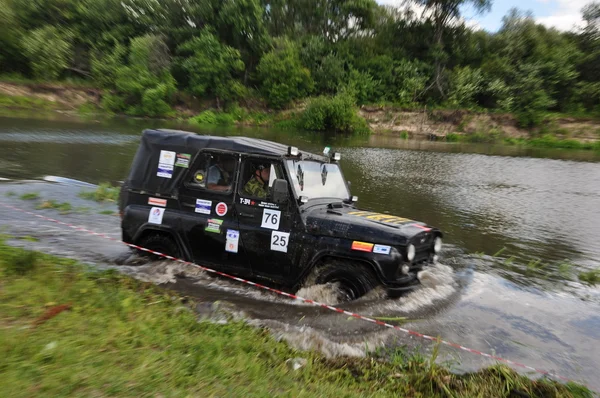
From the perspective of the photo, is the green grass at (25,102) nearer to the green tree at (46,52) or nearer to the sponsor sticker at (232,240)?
the green tree at (46,52)

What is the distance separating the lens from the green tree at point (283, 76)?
50.5m

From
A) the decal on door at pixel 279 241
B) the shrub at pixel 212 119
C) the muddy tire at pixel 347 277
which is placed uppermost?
the shrub at pixel 212 119

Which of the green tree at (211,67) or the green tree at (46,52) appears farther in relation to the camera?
the green tree at (211,67)

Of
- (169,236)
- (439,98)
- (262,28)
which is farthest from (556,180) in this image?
(262,28)

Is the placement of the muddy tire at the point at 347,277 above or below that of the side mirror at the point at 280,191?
below

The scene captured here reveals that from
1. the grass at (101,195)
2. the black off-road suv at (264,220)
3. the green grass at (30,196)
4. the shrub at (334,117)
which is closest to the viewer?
the black off-road suv at (264,220)

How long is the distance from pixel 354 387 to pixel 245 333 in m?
1.30

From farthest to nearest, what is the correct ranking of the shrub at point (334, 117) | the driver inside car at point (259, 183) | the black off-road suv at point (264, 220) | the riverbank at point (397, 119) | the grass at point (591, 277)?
the shrub at point (334, 117), the riverbank at point (397, 119), the grass at point (591, 277), the driver inside car at point (259, 183), the black off-road suv at point (264, 220)

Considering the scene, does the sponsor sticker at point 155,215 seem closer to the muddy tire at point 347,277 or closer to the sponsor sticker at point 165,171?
the sponsor sticker at point 165,171

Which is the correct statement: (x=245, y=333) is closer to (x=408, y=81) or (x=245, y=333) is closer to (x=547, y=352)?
(x=547, y=352)

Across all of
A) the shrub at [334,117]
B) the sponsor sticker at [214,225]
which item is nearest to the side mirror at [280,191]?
the sponsor sticker at [214,225]

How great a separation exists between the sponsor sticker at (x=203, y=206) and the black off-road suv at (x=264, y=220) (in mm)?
15

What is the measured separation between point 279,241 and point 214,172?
4.80 feet

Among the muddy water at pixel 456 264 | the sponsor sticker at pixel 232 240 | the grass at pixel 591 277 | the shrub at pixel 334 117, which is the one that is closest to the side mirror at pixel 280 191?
the sponsor sticker at pixel 232 240
